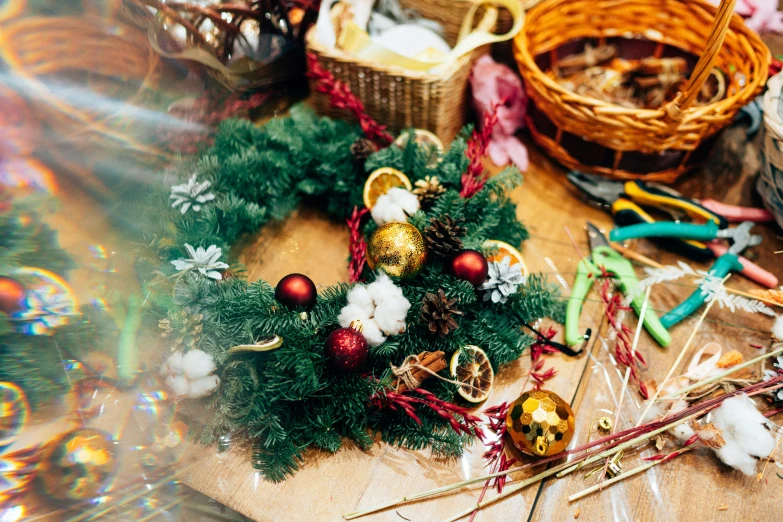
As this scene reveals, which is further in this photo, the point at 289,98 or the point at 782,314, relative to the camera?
the point at 289,98

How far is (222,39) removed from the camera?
40.7 inches

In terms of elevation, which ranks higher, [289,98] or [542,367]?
[289,98]

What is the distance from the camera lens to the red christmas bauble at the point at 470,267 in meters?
0.84

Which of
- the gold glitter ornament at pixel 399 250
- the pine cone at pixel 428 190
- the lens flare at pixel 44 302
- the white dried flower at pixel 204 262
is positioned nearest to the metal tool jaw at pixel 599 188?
the pine cone at pixel 428 190

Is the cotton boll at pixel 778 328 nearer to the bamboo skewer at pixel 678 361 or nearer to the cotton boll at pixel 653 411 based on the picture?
the bamboo skewer at pixel 678 361

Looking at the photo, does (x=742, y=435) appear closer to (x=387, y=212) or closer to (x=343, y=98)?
(x=387, y=212)

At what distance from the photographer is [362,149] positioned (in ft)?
3.32

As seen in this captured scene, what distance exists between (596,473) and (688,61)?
0.92m

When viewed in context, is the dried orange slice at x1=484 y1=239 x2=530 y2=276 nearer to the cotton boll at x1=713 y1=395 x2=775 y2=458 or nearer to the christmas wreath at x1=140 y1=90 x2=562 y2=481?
the christmas wreath at x1=140 y1=90 x2=562 y2=481

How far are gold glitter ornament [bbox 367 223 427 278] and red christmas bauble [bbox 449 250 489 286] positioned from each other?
0.17ft

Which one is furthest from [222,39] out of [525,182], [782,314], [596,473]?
[782,314]

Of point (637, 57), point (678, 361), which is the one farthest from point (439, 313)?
point (637, 57)

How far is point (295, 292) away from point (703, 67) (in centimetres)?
72

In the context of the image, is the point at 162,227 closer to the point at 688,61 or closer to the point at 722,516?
the point at 722,516
